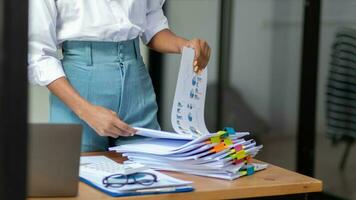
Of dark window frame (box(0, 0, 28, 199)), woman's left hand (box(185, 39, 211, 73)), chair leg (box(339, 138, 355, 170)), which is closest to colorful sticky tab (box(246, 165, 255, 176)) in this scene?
woman's left hand (box(185, 39, 211, 73))

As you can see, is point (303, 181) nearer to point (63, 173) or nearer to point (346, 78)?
point (63, 173)

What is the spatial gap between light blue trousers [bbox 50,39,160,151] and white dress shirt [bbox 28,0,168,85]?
0.10 ft

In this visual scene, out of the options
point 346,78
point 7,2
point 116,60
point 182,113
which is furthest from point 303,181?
point 346,78

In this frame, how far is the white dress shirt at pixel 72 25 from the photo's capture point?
1.40 meters

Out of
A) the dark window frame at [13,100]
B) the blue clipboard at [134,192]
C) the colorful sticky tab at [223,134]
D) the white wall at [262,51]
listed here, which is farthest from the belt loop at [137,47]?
the white wall at [262,51]

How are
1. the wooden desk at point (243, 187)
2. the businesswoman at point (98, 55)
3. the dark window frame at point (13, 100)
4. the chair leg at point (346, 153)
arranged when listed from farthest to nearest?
1. the chair leg at point (346, 153)
2. the businesswoman at point (98, 55)
3. the wooden desk at point (243, 187)
4. the dark window frame at point (13, 100)

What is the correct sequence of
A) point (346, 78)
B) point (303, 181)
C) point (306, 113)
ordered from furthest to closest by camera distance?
point (306, 113) → point (346, 78) → point (303, 181)

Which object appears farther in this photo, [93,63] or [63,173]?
[93,63]

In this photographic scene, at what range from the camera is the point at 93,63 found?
1539 mm

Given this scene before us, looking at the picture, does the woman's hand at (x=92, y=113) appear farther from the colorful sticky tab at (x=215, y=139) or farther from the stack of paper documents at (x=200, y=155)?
the colorful sticky tab at (x=215, y=139)

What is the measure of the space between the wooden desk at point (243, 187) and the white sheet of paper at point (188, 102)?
0.15 meters

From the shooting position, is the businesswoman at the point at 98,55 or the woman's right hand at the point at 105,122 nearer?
the woman's right hand at the point at 105,122

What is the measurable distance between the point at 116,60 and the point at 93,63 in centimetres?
6

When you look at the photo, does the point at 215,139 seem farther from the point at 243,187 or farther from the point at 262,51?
the point at 262,51
